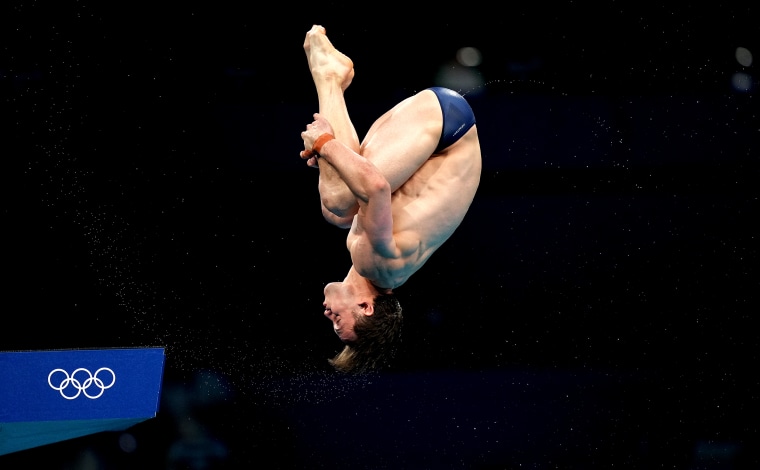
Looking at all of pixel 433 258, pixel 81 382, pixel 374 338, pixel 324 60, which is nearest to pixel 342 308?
pixel 374 338

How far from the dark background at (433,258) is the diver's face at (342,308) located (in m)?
1.51

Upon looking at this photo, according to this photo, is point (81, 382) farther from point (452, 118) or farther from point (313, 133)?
point (452, 118)

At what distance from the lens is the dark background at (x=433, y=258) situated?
165 inches

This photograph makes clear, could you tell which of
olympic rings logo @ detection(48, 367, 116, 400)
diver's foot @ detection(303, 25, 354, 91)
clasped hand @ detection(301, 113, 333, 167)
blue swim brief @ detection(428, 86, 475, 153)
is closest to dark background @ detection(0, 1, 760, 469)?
olympic rings logo @ detection(48, 367, 116, 400)

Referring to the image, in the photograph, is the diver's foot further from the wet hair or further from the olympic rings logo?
the olympic rings logo

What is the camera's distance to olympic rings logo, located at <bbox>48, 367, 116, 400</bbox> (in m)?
3.73

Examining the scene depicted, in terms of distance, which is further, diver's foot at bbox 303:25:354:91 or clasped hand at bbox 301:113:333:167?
diver's foot at bbox 303:25:354:91

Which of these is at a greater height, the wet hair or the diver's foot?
the diver's foot

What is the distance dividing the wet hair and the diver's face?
0.02 m

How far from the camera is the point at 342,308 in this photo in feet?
9.58

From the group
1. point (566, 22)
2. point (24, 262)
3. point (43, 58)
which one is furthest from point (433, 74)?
point (24, 262)

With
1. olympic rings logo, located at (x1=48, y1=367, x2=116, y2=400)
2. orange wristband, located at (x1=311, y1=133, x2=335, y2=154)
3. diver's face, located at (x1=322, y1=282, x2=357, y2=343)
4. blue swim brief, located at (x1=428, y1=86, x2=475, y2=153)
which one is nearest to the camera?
orange wristband, located at (x1=311, y1=133, x2=335, y2=154)

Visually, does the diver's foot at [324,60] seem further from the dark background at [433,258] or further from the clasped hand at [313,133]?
the dark background at [433,258]

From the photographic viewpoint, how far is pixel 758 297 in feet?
15.0
